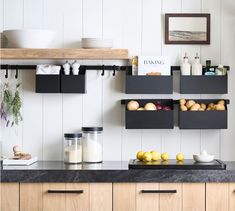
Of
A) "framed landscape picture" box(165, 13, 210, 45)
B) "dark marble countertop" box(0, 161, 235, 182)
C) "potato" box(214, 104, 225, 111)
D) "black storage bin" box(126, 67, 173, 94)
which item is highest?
→ "framed landscape picture" box(165, 13, 210, 45)

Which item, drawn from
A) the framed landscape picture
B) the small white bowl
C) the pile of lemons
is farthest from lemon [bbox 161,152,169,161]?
the framed landscape picture

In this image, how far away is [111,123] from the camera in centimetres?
437

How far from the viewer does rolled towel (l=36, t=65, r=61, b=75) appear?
4.25 meters

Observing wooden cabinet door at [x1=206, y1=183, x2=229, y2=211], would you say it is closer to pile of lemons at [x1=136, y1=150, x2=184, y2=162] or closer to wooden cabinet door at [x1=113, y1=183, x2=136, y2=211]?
pile of lemons at [x1=136, y1=150, x2=184, y2=162]

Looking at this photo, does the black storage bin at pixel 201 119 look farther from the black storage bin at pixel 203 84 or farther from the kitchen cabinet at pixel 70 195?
the kitchen cabinet at pixel 70 195

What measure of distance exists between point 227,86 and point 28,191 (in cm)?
167

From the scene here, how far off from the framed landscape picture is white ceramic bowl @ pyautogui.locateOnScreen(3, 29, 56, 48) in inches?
35.8

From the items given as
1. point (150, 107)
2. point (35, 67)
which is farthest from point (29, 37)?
point (150, 107)

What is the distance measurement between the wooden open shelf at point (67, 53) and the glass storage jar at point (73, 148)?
0.57 metres

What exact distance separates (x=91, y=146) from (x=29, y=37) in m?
0.91

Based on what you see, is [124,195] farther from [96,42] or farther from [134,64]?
[96,42]

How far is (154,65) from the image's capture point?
4238 mm

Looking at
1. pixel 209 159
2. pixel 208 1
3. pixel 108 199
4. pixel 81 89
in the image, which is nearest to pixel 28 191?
pixel 108 199

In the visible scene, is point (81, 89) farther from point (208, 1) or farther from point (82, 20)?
point (208, 1)
